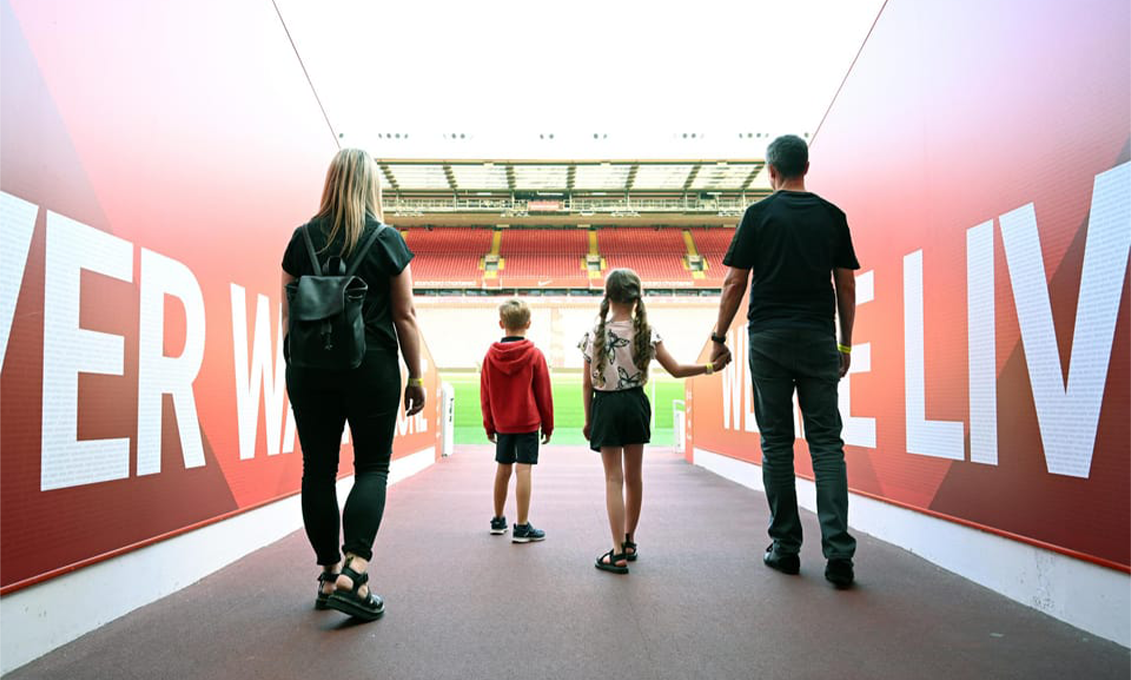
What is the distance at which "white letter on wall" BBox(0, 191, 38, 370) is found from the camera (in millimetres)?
1458

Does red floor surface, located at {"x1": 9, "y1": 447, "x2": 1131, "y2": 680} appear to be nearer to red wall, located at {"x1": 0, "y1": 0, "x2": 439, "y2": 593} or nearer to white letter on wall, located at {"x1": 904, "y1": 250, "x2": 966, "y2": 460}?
red wall, located at {"x1": 0, "y1": 0, "x2": 439, "y2": 593}

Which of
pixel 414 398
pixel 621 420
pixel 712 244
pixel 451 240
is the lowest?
pixel 621 420

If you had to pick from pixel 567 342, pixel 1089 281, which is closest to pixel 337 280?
pixel 1089 281

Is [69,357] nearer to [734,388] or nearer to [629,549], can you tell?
[629,549]

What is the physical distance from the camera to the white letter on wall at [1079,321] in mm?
1626

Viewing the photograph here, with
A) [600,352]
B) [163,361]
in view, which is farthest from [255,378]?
[600,352]

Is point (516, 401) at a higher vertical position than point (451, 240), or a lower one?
lower

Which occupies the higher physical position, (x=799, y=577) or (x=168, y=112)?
(x=168, y=112)

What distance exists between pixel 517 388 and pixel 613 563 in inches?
40.6

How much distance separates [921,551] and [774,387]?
33.9 inches

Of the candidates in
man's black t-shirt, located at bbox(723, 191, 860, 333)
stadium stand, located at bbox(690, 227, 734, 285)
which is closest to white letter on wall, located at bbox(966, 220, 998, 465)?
man's black t-shirt, located at bbox(723, 191, 860, 333)

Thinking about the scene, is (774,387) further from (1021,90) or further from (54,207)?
(54,207)

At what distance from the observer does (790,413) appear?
2.37 meters

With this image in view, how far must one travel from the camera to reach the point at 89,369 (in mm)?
1762
